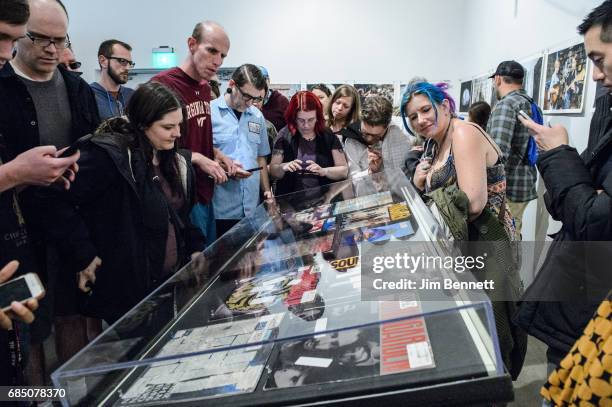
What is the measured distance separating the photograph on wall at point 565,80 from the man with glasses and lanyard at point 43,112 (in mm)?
2930

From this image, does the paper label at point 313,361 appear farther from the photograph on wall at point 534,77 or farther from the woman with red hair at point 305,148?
the photograph on wall at point 534,77

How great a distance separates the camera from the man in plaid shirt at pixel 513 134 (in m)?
3.12

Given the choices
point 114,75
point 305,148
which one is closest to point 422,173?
point 305,148

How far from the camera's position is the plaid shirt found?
3.12 meters

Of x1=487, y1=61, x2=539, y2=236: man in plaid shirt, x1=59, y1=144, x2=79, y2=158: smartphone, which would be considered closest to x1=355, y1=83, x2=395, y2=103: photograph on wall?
x1=487, y1=61, x2=539, y2=236: man in plaid shirt

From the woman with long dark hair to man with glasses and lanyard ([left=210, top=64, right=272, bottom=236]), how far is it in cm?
76

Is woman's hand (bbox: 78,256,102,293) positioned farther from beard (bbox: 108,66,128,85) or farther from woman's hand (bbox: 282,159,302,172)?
beard (bbox: 108,66,128,85)

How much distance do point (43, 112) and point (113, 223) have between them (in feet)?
1.81

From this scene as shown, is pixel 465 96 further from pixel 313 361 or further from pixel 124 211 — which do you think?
pixel 313 361

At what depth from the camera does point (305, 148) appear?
2955mm

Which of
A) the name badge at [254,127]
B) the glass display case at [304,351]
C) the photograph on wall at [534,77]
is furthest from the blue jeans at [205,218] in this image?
the photograph on wall at [534,77]

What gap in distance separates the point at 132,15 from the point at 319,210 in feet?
20.9

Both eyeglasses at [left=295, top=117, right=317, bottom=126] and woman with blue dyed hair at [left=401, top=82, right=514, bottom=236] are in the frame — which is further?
eyeglasses at [left=295, top=117, right=317, bottom=126]

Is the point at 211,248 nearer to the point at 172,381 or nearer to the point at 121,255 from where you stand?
the point at 121,255
